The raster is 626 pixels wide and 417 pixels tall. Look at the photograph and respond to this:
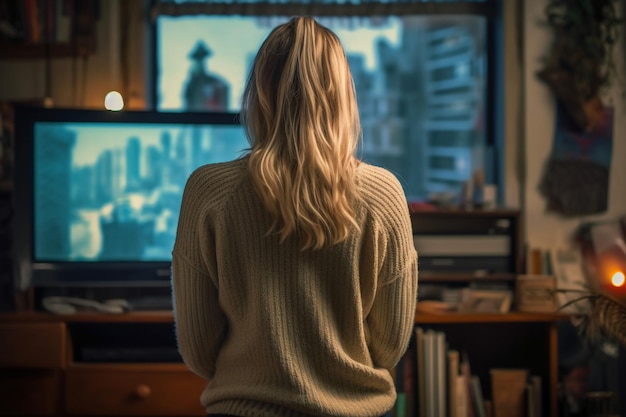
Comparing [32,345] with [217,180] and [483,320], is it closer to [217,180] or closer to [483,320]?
[483,320]

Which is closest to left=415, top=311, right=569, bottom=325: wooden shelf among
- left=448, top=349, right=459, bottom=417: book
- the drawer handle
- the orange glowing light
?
left=448, top=349, right=459, bottom=417: book

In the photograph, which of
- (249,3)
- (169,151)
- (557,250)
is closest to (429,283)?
(557,250)

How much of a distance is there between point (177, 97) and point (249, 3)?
0.47m

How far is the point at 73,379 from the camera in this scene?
8.89 feet

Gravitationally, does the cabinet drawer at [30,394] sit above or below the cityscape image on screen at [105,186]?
below

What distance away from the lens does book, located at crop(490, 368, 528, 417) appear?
285 centimetres

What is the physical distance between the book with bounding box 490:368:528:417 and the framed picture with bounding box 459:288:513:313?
9.1 inches

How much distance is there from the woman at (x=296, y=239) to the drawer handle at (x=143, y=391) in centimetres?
138

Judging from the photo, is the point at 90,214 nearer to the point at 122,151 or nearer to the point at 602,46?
the point at 122,151

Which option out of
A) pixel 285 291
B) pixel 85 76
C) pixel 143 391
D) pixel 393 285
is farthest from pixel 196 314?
pixel 85 76

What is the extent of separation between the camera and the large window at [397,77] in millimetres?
3320

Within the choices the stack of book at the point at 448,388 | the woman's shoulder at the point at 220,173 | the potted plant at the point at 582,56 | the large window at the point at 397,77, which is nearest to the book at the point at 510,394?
the stack of book at the point at 448,388

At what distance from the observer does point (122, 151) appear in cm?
280

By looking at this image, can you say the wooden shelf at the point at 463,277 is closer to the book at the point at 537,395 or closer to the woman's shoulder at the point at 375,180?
the book at the point at 537,395
